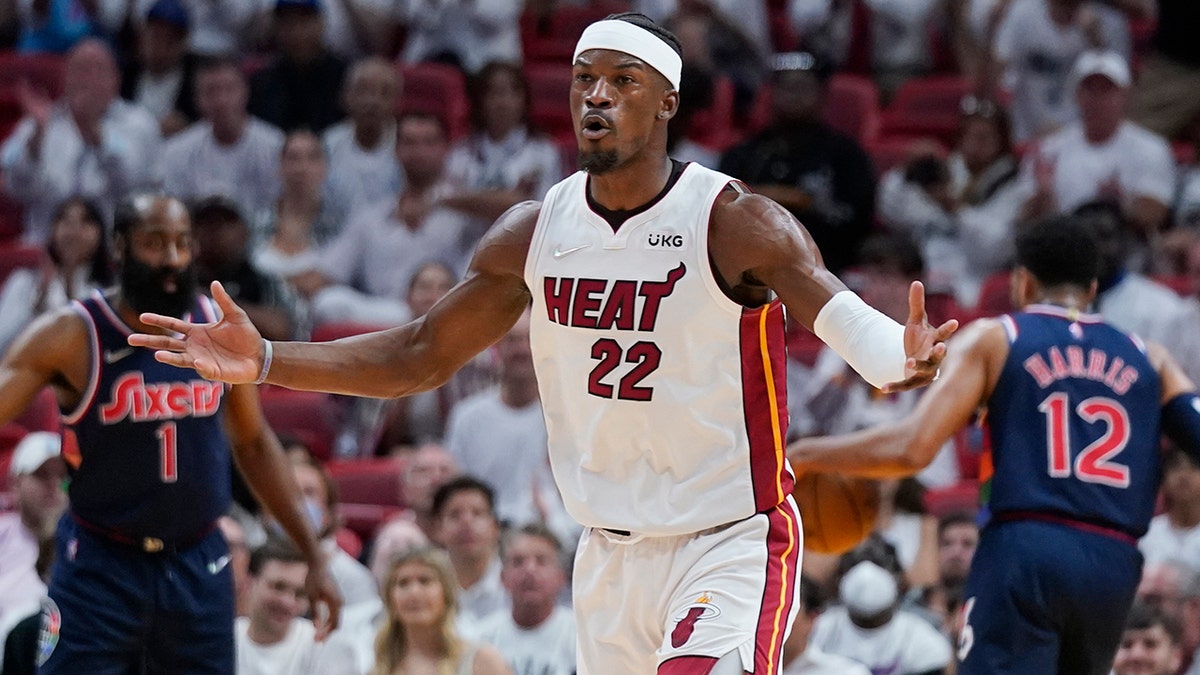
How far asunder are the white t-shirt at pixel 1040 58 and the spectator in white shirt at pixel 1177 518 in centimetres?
423

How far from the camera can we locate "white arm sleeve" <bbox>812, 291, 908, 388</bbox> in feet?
13.6

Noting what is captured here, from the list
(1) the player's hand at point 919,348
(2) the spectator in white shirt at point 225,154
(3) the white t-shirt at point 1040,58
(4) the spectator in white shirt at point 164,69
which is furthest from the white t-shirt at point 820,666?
(4) the spectator in white shirt at point 164,69

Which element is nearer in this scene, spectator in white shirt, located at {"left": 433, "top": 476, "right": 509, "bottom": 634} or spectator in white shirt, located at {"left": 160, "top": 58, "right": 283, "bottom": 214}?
spectator in white shirt, located at {"left": 433, "top": 476, "right": 509, "bottom": 634}

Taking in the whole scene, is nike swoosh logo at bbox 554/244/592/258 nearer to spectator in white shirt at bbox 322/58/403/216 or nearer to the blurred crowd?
the blurred crowd

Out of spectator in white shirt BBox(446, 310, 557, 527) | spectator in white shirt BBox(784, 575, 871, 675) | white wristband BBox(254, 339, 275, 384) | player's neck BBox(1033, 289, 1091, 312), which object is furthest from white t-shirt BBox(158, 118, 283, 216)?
white wristband BBox(254, 339, 275, 384)

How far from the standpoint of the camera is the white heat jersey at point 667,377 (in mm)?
4691

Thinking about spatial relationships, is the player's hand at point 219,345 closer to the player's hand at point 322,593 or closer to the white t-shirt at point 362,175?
the player's hand at point 322,593

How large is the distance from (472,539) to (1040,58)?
6.21 meters

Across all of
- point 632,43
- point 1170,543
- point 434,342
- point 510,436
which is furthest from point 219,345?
point 1170,543

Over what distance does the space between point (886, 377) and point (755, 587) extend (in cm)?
76

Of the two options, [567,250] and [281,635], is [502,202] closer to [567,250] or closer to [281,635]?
[281,635]

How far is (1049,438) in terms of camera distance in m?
6.11

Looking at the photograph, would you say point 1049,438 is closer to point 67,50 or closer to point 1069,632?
point 1069,632

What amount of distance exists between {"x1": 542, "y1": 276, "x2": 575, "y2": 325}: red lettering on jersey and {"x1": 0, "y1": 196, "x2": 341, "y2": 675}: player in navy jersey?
181 cm
